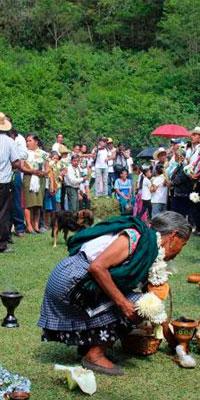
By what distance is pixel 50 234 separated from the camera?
13.4 metres

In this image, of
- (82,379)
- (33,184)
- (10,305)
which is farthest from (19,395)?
(33,184)

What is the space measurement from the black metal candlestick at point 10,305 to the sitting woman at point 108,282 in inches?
38.5

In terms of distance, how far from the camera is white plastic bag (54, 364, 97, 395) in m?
5.04

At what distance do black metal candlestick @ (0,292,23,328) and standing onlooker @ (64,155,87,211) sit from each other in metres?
7.99

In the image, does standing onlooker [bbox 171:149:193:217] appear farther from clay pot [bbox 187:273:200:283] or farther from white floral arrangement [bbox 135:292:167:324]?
white floral arrangement [bbox 135:292:167:324]

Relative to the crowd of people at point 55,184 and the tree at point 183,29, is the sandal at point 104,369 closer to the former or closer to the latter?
the crowd of people at point 55,184

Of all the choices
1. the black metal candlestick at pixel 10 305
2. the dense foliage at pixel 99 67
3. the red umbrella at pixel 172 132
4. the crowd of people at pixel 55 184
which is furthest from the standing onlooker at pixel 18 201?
the dense foliage at pixel 99 67

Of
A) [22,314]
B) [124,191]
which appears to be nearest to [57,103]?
[124,191]

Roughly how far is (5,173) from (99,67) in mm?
32605

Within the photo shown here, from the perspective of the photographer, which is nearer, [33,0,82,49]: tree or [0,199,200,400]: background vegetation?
[0,199,200,400]: background vegetation

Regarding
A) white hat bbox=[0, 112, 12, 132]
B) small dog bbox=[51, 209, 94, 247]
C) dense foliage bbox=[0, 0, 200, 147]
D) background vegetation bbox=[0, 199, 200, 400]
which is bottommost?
background vegetation bbox=[0, 199, 200, 400]

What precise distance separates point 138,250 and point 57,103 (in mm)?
31705

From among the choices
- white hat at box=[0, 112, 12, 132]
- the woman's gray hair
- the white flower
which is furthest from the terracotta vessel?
white hat at box=[0, 112, 12, 132]

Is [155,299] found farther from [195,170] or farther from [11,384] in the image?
[195,170]
